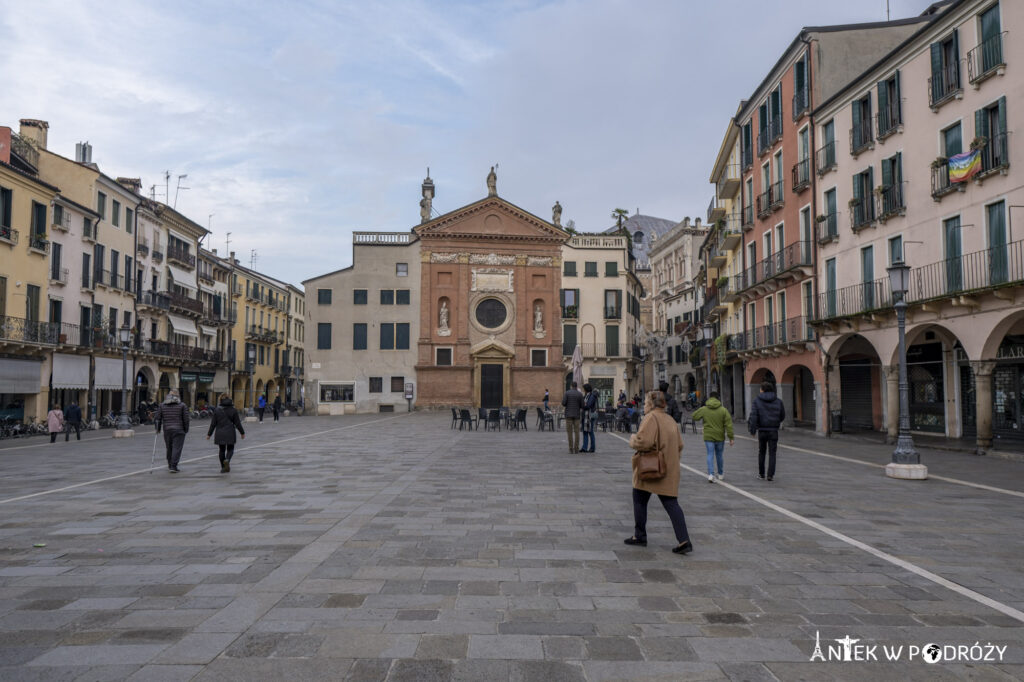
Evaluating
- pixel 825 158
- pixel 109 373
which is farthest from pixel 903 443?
pixel 109 373

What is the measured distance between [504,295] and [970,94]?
35979 mm

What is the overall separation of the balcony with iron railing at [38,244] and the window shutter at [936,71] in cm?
3439

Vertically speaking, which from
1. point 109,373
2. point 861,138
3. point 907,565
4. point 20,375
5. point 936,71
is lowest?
point 907,565

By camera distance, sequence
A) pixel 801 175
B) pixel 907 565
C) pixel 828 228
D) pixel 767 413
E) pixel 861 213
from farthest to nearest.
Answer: pixel 801 175, pixel 828 228, pixel 861 213, pixel 767 413, pixel 907 565

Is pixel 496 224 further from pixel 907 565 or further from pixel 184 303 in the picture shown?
pixel 907 565

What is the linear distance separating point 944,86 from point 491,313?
35.6 meters

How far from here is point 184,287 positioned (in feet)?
153

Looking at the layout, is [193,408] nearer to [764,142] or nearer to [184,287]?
[184,287]

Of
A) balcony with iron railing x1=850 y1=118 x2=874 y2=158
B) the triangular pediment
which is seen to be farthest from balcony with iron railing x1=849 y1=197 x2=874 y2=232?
the triangular pediment

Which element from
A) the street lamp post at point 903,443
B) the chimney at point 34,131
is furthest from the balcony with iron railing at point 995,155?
the chimney at point 34,131

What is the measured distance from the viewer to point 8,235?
91.5 feet

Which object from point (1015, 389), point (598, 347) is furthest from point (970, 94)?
point (598, 347)

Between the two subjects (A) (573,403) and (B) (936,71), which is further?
(B) (936,71)

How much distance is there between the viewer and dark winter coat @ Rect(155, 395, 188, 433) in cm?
1384
